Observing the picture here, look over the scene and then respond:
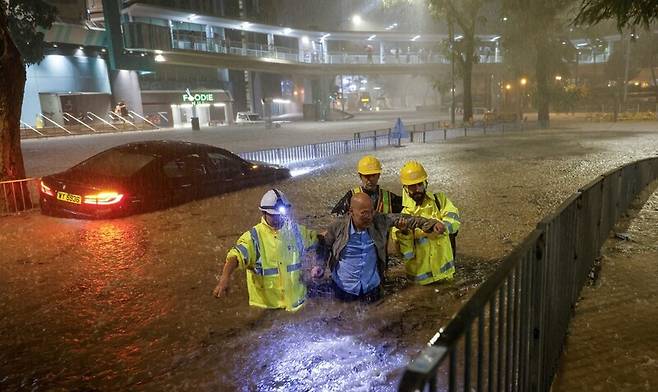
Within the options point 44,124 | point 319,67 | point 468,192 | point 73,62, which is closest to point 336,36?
point 319,67

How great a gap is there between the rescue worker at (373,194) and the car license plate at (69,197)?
201 inches

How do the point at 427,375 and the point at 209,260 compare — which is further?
the point at 209,260

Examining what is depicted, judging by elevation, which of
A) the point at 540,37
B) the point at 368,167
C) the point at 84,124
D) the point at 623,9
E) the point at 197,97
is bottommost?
the point at 368,167

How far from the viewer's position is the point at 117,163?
8.64m

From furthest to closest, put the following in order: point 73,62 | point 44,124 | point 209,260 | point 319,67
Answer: point 319,67 < point 73,62 < point 44,124 < point 209,260

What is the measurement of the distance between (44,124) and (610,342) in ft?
118

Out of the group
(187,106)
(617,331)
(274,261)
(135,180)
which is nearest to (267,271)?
(274,261)

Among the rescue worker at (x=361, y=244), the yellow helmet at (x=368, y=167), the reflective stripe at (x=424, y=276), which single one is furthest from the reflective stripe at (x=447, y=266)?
the yellow helmet at (x=368, y=167)

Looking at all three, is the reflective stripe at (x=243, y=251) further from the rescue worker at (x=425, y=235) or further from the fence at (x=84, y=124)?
the fence at (x=84, y=124)

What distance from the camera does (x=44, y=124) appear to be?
107 feet

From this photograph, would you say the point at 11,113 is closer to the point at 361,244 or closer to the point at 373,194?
the point at 373,194

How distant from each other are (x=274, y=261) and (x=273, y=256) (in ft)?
0.18

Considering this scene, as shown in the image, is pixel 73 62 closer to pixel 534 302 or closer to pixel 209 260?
pixel 209 260

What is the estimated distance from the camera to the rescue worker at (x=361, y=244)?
432 cm
